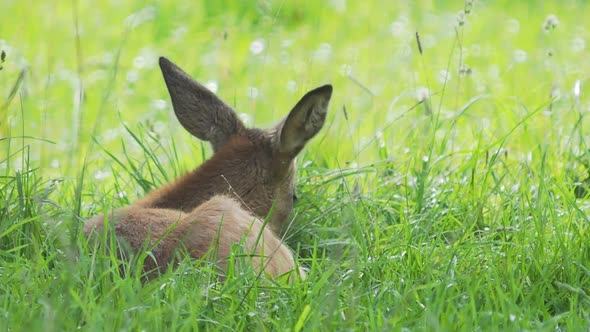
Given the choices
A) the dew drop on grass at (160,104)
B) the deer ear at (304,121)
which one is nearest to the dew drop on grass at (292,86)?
the dew drop on grass at (160,104)

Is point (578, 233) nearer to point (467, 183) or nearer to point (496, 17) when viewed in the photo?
point (467, 183)

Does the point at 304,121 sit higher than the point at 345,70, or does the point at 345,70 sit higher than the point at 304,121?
the point at 345,70

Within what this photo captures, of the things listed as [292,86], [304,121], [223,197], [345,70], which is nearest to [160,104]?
[292,86]

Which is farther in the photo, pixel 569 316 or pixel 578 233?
pixel 578 233

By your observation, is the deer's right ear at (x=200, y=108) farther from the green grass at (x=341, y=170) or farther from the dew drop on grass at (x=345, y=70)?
the dew drop on grass at (x=345, y=70)

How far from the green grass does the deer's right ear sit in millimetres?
254

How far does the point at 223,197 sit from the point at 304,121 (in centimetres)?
77

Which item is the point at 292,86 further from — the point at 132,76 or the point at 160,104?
the point at 132,76

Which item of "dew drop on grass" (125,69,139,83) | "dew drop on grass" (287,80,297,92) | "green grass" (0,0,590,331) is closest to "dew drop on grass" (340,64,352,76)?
"green grass" (0,0,590,331)

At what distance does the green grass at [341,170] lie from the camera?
3.59 metres

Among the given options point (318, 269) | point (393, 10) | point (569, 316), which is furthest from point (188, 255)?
point (393, 10)

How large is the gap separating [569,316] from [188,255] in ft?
4.31

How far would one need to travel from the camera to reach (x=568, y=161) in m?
5.64

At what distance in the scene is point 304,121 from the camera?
499cm
